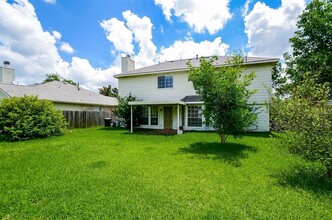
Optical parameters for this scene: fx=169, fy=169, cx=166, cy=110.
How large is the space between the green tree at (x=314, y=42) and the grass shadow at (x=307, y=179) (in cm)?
1058

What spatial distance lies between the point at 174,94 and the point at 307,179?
1169 cm

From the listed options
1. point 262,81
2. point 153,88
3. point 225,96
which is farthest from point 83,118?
point 262,81

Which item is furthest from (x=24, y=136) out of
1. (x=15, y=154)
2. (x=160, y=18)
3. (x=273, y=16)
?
(x=273, y=16)

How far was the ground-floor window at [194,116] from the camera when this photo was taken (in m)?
14.3

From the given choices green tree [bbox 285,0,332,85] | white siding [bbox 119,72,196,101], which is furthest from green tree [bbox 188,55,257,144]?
green tree [bbox 285,0,332,85]

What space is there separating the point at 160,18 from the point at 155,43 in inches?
131

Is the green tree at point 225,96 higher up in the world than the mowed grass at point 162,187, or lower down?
higher up

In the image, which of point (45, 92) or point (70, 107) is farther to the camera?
point (70, 107)

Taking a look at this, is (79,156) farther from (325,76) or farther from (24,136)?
(325,76)

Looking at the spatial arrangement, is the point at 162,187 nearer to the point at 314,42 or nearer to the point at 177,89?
the point at 177,89

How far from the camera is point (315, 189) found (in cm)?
408

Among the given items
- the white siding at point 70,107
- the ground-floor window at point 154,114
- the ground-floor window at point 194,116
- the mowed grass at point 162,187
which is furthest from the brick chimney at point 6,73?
the ground-floor window at point 194,116

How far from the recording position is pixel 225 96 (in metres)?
7.95

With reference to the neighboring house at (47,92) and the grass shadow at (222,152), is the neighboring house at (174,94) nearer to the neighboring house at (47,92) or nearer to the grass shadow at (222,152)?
the grass shadow at (222,152)
